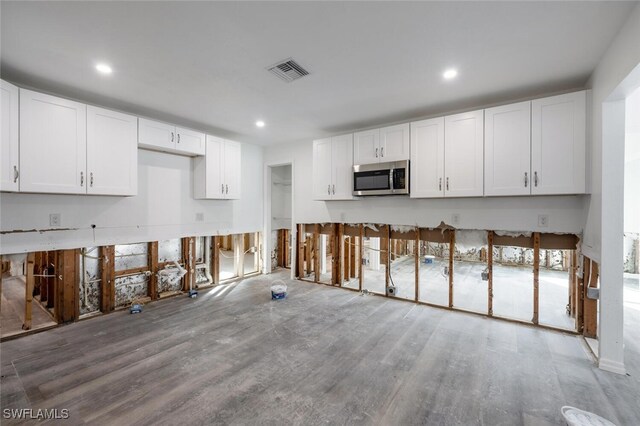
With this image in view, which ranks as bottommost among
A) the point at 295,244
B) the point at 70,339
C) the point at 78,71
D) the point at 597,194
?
the point at 70,339

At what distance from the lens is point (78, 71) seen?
261 cm

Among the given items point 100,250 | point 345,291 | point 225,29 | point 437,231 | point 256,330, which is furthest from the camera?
point 345,291

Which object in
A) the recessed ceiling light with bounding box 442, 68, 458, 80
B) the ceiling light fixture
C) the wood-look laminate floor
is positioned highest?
the recessed ceiling light with bounding box 442, 68, 458, 80

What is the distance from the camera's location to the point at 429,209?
3.95m

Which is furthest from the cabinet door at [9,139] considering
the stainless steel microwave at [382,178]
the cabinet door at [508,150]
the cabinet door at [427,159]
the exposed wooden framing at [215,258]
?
the cabinet door at [508,150]

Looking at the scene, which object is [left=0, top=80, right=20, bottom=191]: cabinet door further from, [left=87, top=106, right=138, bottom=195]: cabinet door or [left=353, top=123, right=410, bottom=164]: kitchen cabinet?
[left=353, top=123, right=410, bottom=164]: kitchen cabinet

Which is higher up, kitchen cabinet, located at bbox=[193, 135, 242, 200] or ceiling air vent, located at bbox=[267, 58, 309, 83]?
ceiling air vent, located at bbox=[267, 58, 309, 83]

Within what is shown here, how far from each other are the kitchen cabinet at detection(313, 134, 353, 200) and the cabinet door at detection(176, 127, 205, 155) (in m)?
1.83

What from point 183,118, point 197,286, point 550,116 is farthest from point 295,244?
point 550,116

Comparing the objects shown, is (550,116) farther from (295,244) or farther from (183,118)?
(183,118)

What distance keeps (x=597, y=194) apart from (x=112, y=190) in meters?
5.16

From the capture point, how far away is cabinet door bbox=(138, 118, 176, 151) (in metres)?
3.60

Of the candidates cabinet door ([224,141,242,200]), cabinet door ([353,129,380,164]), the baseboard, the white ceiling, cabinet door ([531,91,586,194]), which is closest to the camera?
the white ceiling

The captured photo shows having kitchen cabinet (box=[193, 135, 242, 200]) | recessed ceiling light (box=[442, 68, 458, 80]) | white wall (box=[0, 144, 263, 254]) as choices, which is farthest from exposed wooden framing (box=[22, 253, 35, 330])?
recessed ceiling light (box=[442, 68, 458, 80])
